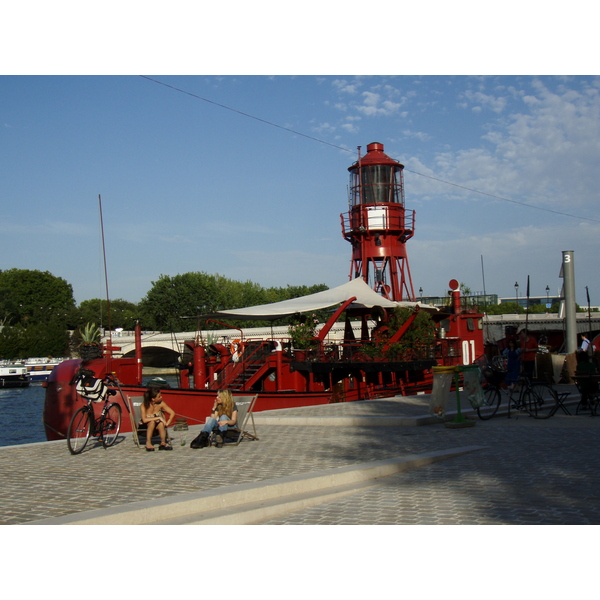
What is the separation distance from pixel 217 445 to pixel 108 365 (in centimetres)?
1312

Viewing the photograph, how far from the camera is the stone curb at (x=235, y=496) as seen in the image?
247 inches

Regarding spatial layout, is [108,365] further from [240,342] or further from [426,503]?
[426,503]

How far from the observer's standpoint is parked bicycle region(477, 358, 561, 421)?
550 inches

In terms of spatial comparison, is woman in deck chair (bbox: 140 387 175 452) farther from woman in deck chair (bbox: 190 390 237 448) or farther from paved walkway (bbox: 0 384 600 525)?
woman in deck chair (bbox: 190 390 237 448)

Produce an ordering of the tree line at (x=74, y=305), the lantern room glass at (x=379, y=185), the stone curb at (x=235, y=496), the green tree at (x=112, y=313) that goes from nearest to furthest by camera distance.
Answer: the stone curb at (x=235, y=496)
the lantern room glass at (x=379, y=185)
the tree line at (x=74, y=305)
the green tree at (x=112, y=313)

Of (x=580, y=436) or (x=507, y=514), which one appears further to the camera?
(x=580, y=436)

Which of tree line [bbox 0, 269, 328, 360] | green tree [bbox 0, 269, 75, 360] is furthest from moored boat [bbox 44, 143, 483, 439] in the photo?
green tree [bbox 0, 269, 75, 360]

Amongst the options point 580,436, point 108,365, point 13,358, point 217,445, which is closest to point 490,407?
point 580,436

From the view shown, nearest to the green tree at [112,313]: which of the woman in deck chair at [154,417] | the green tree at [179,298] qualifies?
the green tree at [179,298]

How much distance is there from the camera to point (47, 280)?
105m

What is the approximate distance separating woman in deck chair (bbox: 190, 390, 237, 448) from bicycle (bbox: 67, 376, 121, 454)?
131 cm

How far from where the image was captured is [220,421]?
11.2 m

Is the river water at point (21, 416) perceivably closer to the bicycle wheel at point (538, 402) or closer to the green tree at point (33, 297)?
the bicycle wheel at point (538, 402)

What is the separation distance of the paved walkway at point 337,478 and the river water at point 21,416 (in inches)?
711
